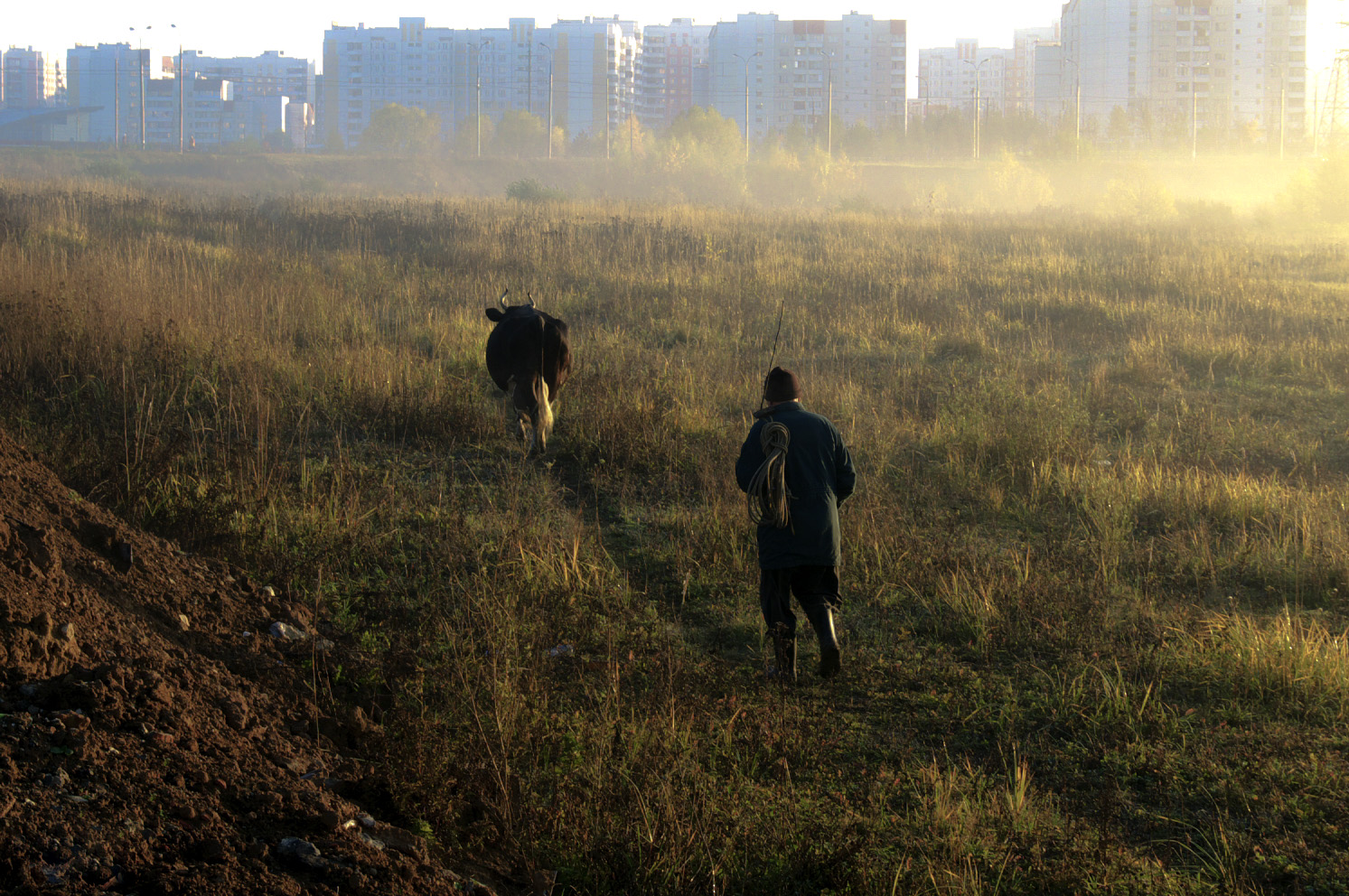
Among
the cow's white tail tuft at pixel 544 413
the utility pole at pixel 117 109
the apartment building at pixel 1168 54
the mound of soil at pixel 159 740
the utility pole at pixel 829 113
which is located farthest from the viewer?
the apartment building at pixel 1168 54

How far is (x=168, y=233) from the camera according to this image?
1727 centimetres

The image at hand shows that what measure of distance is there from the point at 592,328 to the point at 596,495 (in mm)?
5524

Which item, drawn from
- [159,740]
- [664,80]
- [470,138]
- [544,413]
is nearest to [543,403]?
[544,413]

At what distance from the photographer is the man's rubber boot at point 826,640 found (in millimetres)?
4473

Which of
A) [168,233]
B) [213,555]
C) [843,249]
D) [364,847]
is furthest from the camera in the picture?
[843,249]

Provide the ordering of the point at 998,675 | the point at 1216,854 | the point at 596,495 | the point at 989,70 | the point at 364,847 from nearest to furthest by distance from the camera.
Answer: the point at 364,847, the point at 1216,854, the point at 998,675, the point at 596,495, the point at 989,70

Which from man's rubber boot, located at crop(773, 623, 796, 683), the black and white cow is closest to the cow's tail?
the black and white cow

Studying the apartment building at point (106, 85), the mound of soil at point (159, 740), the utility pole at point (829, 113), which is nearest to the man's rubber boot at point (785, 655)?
the mound of soil at point (159, 740)

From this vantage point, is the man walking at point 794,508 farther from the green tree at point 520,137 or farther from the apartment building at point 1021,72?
the apartment building at point 1021,72

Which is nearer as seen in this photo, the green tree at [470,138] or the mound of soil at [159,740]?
the mound of soil at [159,740]

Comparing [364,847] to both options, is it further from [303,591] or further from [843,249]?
[843,249]

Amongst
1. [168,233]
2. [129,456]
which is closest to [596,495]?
[129,456]

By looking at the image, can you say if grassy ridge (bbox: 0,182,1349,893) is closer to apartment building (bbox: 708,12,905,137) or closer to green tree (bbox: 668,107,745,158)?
green tree (bbox: 668,107,745,158)

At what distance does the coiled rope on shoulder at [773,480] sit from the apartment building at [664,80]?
13211cm
